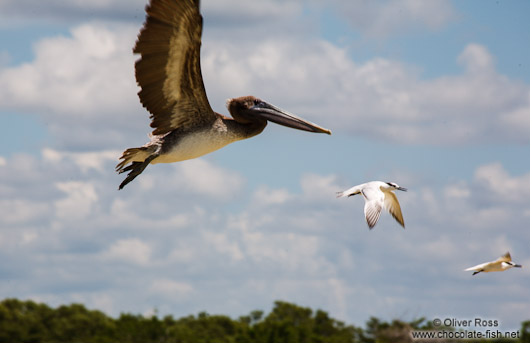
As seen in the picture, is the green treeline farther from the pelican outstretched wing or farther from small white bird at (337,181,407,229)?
the pelican outstretched wing

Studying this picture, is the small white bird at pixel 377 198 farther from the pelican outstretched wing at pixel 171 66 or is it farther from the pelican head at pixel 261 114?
the pelican outstretched wing at pixel 171 66

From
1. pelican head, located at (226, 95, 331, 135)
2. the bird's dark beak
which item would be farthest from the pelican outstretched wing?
the bird's dark beak

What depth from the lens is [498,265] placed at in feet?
53.5

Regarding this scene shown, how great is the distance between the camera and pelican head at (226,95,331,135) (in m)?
13.8

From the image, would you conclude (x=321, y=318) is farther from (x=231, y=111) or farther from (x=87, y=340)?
(x=231, y=111)

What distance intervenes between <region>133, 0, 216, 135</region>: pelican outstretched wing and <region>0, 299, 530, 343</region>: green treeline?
835cm

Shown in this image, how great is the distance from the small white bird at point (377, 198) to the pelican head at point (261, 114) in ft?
6.17

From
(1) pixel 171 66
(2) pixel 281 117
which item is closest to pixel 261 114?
(2) pixel 281 117

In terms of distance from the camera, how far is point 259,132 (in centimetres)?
1386

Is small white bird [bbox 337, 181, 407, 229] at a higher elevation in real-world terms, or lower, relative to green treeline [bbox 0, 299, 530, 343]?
higher

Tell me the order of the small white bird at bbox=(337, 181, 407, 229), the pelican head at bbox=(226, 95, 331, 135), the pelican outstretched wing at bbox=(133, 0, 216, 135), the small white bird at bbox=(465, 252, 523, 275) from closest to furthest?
the pelican outstretched wing at bbox=(133, 0, 216, 135)
the pelican head at bbox=(226, 95, 331, 135)
the small white bird at bbox=(337, 181, 407, 229)
the small white bird at bbox=(465, 252, 523, 275)

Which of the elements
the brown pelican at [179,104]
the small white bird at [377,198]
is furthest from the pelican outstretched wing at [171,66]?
the small white bird at [377,198]

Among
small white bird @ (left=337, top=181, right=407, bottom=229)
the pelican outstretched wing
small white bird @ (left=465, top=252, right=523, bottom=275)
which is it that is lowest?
small white bird @ (left=465, top=252, right=523, bottom=275)

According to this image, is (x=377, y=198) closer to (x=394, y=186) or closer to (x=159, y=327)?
(x=394, y=186)
